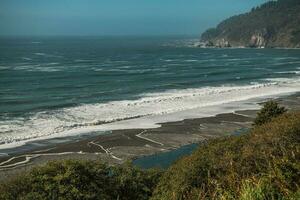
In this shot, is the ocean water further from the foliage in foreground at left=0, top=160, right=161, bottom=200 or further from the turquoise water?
the foliage in foreground at left=0, top=160, right=161, bottom=200

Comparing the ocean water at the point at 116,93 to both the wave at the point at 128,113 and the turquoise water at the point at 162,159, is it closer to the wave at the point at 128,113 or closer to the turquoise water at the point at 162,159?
the wave at the point at 128,113

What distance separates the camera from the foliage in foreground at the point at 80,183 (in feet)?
71.2

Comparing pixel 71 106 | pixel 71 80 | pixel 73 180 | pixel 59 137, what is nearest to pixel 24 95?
pixel 71 106

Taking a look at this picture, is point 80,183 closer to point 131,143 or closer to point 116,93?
point 131,143

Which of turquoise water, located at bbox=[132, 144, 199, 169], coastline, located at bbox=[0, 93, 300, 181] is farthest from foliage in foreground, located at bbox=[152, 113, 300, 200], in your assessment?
coastline, located at bbox=[0, 93, 300, 181]

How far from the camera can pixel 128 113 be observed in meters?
57.0

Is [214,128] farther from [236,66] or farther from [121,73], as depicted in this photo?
[236,66]

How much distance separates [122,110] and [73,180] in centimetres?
3636

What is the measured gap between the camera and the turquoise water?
36594 mm

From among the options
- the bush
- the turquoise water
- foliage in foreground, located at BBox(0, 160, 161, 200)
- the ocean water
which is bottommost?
the ocean water

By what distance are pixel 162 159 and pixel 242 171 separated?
20462 millimetres

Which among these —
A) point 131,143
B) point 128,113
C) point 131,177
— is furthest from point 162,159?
point 128,113

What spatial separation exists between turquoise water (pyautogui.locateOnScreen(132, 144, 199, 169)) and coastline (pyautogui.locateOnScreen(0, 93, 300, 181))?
0.69 metres

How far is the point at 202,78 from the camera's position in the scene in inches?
3585
